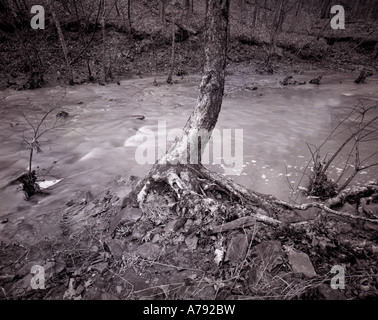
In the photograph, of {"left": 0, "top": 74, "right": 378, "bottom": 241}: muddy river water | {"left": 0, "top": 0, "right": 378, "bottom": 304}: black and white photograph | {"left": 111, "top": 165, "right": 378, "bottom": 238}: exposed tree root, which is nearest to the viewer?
{"left": 0, "top": 0, "right": 378, "bottom": 304}: black and white photograph

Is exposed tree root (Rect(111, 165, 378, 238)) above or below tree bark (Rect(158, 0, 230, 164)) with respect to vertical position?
below

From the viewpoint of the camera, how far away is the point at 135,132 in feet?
22.8

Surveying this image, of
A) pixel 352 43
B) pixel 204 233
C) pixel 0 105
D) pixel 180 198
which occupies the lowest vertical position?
pixel 204 233

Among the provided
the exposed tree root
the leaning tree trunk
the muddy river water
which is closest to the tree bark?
the leaning tree trunk

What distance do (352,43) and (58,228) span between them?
26.3 metres

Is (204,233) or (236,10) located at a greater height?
(236,10)

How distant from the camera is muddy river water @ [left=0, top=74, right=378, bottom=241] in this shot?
4289mm

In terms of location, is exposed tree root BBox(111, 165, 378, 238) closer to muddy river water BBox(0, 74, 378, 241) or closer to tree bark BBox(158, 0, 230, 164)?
tree bark BBox(158, 0, 230, 164)

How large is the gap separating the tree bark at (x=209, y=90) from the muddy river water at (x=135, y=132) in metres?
1.70

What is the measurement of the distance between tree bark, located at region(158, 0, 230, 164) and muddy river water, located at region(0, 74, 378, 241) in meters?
1.70

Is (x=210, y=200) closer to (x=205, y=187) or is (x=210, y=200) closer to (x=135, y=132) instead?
(x=205, y=187)

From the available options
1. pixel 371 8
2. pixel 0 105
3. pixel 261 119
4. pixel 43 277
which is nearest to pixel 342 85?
pixel 261 119

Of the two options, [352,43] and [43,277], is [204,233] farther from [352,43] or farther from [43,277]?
[352,43]

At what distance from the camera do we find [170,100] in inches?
396
